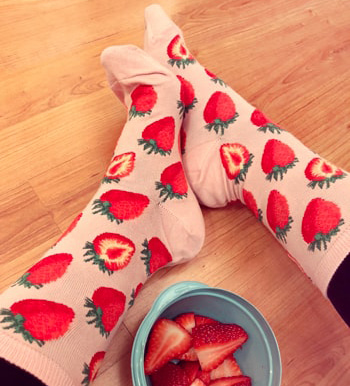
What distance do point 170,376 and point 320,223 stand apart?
0.32 meters

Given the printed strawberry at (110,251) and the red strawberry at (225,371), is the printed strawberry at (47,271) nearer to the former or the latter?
the printed strawberry at (110,251)

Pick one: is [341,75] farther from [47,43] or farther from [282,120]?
[47,43]

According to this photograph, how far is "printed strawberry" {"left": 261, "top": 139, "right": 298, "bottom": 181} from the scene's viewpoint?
637 millimetres

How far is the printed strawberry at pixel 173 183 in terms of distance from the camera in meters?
0.67

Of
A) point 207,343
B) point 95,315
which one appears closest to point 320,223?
point 207,343

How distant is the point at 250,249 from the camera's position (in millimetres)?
728

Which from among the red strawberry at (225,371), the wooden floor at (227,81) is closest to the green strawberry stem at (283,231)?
the wooden floor at (227,81)

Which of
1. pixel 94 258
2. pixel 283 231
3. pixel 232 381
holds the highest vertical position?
pixel 94 258

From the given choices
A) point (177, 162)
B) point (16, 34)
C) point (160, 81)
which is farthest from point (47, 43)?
point (177, 162)

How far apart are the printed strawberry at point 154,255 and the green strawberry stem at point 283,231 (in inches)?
7.3

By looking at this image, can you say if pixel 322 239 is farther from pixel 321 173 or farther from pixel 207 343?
pixel 207 343

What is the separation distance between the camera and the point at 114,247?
22.9 inches

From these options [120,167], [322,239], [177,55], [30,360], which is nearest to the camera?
[30,360]

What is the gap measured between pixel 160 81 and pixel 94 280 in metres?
0.38
